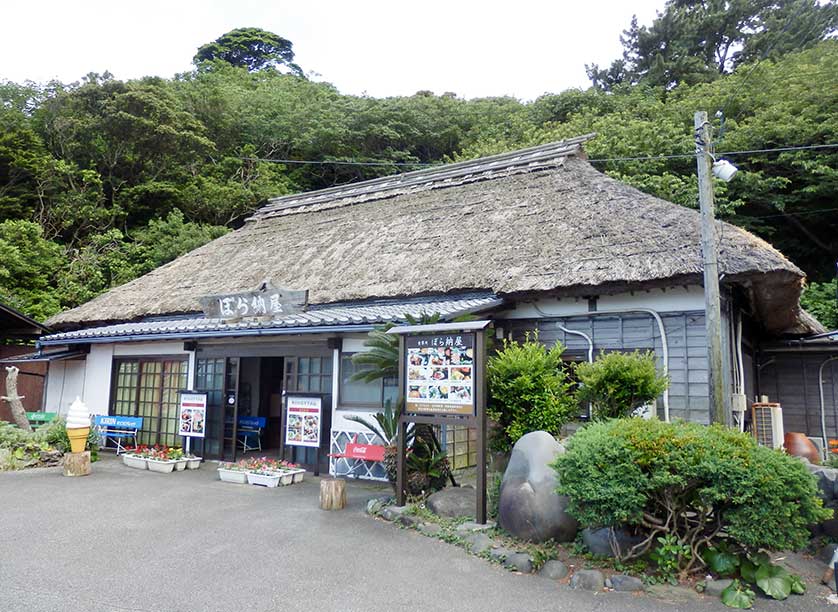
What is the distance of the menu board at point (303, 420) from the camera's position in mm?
8961

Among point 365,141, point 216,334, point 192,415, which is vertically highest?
point 365,141

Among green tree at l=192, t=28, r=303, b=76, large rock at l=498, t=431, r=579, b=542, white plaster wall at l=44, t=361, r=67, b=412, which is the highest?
green tree at l=192, t=28, r=303, b=76

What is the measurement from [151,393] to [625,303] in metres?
9.76


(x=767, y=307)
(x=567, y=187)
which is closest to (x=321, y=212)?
(x=567, y=187)

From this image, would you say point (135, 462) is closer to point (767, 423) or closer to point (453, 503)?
point (453, 503)

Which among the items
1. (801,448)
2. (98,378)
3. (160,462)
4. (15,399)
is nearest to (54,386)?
(98,378)

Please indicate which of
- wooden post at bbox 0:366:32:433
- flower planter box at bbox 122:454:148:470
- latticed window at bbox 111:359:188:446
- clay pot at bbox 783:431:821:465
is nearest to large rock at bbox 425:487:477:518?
clay pot at bbox 783:431:821:465

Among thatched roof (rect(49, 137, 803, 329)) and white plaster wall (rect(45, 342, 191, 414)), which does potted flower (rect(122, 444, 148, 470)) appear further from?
thatched roof (rect(49, 137, 803, 329))

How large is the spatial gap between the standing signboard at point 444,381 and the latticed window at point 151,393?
6.55 metres

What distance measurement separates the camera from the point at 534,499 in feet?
17.1

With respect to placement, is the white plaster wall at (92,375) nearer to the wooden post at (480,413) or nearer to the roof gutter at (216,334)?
the roof gutter at (216,334)

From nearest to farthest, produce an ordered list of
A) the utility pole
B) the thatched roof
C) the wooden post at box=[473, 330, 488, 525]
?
the wooden post at box=[473, 330, 488, 525], the utility pole, the thatched roof

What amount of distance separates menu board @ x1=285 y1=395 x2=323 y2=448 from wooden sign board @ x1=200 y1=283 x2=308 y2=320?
1541 millimetres

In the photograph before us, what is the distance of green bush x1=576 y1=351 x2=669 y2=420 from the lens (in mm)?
6234
